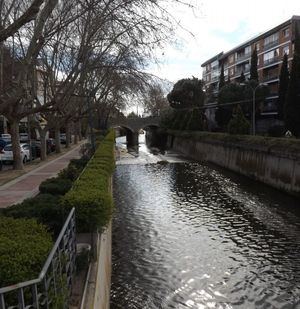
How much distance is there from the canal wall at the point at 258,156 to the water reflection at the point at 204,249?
60.0 inches

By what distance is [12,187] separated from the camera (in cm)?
1872

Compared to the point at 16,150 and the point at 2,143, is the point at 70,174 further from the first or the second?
the point at 2,143

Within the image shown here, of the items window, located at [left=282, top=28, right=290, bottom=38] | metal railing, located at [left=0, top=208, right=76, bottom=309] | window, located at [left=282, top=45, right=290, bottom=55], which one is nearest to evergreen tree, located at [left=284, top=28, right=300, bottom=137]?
window, located at [left=282, top=45, right=290, bottom=55]

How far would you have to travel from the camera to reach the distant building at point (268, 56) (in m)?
59.8

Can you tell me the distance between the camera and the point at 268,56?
67312 mm

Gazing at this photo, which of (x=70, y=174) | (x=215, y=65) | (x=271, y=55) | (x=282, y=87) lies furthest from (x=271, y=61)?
(x=70, y=174)

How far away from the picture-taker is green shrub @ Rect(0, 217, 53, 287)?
4113mm

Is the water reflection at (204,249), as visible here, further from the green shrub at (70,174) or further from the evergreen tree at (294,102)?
the evergreen tree at (294,102)

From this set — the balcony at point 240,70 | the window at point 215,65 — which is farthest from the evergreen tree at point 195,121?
the window at point 215,65

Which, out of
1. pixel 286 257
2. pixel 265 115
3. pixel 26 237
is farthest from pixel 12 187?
pixel 265 115

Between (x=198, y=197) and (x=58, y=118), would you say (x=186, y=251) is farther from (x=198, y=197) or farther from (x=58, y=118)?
(x=58, y=118)

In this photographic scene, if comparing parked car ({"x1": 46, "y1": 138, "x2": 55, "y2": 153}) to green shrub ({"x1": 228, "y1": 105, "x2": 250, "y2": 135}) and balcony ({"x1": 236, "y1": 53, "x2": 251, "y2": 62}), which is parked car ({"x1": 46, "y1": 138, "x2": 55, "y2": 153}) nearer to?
green shrub ({"x1": 228, "y1": 105, "x2": 250, "y2": 135})

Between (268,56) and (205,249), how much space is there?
191ft

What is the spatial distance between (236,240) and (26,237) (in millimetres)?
11536
